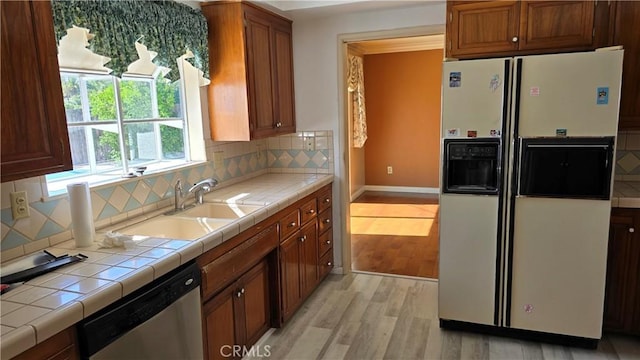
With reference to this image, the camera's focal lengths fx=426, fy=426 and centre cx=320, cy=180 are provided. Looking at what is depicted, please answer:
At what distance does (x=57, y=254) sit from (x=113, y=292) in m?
0.55

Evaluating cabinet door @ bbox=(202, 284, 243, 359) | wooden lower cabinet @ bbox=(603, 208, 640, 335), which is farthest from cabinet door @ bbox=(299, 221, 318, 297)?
wooden lower cabinet @ bbox=(603, 208, 640, 335)

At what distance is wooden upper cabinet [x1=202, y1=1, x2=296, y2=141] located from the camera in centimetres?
291

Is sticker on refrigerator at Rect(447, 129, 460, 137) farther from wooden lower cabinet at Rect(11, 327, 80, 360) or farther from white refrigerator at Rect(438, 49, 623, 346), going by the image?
wooden lower cabinet at Rect(11, 327, 80, 360)

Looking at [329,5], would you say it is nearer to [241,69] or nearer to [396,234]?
[241,69]

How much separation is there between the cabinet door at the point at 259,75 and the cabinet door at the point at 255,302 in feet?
3.34

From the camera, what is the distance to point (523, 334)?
2678mm

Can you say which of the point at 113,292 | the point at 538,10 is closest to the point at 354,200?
the point at 538,10

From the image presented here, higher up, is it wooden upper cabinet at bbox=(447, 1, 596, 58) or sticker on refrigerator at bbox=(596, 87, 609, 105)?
wooden upper cabinet at bbox=(447, 1, 596, 58)

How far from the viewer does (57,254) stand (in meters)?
1.83

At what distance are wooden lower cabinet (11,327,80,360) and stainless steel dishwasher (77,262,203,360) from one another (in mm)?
24

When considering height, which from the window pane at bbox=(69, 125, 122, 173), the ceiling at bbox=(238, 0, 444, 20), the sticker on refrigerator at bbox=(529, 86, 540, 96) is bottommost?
the window pane at bbox=(69, 125, 122, 173)

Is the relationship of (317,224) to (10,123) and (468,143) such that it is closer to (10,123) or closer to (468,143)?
(468,143)

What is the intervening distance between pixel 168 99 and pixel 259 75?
0.68 metres

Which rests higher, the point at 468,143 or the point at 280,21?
the point at 280,21
